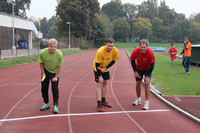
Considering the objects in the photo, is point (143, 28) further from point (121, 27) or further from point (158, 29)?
point (121, 27)

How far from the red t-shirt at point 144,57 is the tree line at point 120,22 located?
136 feet

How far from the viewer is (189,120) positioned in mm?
4727

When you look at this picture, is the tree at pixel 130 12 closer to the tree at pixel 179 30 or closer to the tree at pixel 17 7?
the tree at pixel 179 30

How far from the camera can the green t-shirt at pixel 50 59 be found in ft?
16.4

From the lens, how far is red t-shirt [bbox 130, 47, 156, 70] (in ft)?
17.5

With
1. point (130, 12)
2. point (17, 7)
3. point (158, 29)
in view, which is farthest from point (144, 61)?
point (130, 12)

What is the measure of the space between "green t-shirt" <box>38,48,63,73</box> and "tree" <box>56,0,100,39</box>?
136ft

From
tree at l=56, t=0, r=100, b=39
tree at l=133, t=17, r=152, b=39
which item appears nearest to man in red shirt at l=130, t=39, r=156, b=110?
tree at l=56, t=0, r=100, b=39

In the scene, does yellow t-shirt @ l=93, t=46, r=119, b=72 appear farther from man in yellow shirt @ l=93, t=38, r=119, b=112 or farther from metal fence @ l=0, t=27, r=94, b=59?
metal fence @ l=0, t=27, r=94, b=59

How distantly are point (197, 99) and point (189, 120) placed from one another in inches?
78.3

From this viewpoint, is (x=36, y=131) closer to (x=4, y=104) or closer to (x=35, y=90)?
(x=4, y=104)

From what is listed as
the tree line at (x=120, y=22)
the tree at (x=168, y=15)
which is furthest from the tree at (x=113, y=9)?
the tree at (x=168, y=15)

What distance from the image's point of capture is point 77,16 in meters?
45.7

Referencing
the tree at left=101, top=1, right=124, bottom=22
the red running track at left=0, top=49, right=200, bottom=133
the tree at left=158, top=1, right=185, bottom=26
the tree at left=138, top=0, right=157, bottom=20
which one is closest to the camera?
the red running track at left=0, top=49, right=200, bottom=133
